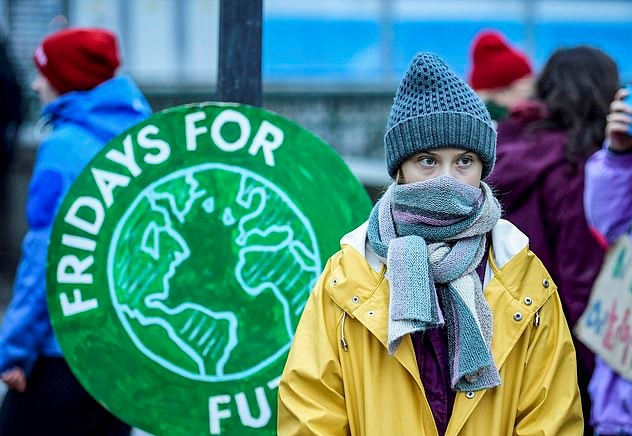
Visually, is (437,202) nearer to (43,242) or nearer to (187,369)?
(187,369)

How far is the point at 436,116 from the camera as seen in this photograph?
310 cm

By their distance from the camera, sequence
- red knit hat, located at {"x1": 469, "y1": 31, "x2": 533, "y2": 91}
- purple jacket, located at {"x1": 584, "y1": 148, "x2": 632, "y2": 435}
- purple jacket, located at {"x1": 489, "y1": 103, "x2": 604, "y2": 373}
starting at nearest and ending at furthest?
purple jacket, located at {"x1": 584, "y1": 148, "x2": 632, "y2": 435} → purple jacket, located at {"x1": 489, "y1": 103, "x2": 604, "y2": 373} → red knit hat, located at {"x1": 469, "y1": 31, "x2": 533, "y2": 91}

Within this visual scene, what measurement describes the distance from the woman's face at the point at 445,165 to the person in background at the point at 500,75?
279 centimetres

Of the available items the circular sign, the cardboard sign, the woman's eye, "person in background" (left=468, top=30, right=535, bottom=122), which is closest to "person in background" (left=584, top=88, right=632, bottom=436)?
the cardboard sign

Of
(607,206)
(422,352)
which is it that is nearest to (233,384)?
(422,352)

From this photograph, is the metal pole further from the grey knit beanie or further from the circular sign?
the grey knit beanie

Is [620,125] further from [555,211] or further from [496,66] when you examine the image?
[496,66]

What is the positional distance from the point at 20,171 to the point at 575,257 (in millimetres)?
7396

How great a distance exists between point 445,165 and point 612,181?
1380 millimetres

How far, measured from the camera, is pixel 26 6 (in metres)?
12.6

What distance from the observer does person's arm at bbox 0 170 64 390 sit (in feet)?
14.8

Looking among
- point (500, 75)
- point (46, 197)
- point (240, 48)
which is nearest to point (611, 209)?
point (240, 48)

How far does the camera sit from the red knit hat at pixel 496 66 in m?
5.95

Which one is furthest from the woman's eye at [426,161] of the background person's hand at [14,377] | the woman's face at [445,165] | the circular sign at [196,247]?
the background person's hand at [14,377]
